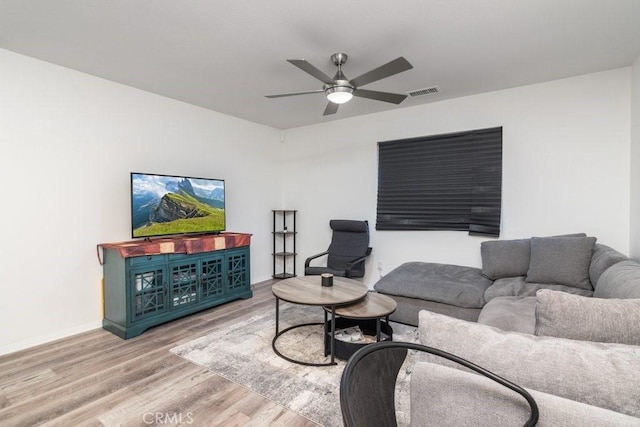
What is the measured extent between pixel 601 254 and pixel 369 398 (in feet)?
9.52

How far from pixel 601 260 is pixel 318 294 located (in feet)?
→ 7.75

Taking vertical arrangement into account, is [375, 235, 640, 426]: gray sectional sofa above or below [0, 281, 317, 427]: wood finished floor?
above

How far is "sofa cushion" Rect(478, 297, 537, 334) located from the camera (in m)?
2.01

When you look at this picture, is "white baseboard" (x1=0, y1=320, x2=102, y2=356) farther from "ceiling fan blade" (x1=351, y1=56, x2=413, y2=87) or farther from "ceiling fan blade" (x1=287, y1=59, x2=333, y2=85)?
"ceiling fan blade" (x1=351, y1=56, x2=413, y2=87)

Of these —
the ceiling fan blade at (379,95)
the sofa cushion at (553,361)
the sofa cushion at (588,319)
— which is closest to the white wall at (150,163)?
the ceiling fan blade at (379,95)

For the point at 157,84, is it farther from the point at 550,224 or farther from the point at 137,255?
the point at 550,224

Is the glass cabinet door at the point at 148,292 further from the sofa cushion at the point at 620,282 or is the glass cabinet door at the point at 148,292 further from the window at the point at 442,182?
the sofa cushion at the point at 620,282

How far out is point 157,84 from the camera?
333 centimetres

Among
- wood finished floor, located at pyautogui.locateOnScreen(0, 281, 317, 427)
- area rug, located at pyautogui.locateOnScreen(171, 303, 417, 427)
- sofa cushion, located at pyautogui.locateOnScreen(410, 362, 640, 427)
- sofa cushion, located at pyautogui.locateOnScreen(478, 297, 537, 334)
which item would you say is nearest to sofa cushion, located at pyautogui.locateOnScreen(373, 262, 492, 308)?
sofa cushion, located at pyautogui.locateOnScreen(478, 297, 537, 334)

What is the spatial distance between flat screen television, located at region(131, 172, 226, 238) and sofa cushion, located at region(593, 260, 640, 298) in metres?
3.86

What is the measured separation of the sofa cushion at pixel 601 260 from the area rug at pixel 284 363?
1576 mm

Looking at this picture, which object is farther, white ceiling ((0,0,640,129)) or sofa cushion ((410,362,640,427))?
white ceiling ((0,0,640,129))

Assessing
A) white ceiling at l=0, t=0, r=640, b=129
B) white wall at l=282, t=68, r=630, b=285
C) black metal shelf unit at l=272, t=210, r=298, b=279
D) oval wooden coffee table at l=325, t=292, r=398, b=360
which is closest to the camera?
white ceiling at l=0, t=0, r=640, b=129

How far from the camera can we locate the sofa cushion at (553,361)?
792 millimetres
